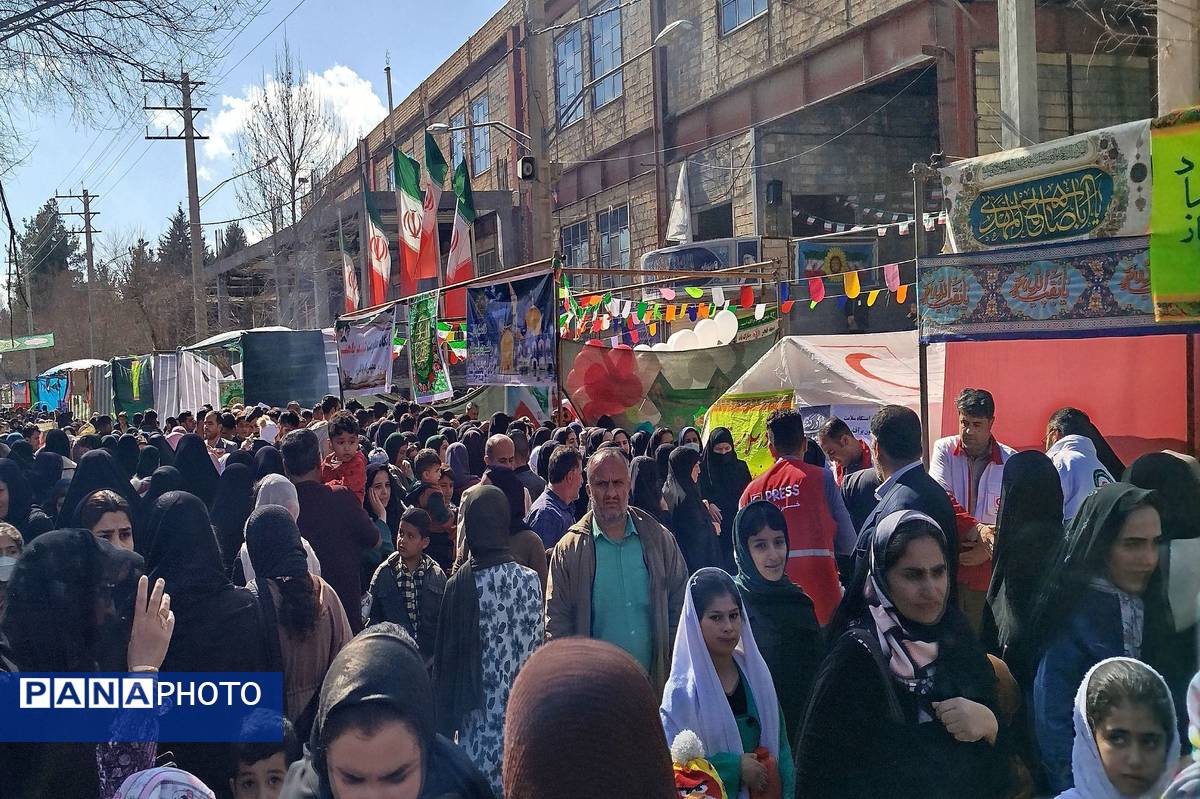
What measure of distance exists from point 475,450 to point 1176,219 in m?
5.00

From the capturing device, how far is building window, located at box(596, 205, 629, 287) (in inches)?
976

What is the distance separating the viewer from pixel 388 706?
218cm

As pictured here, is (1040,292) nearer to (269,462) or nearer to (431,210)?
(269,462)

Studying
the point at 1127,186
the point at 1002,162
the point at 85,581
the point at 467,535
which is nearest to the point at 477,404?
the point at 1002,162

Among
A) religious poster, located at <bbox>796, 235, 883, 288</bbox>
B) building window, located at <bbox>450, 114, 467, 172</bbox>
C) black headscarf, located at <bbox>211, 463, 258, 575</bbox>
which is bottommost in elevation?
black headscarf, located at <bbox>211, 463, 258, 575</bbox>

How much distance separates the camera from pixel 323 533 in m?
5.25

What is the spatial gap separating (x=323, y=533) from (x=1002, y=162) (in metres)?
5.25

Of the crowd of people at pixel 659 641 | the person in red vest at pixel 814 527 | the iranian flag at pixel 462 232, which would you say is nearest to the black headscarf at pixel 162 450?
the crowd of people at pixel 659 641

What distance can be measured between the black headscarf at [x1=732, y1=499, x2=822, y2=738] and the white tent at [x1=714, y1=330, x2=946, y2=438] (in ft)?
17.3

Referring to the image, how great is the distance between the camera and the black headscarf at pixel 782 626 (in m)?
3.73

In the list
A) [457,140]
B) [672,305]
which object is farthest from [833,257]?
[457,140]

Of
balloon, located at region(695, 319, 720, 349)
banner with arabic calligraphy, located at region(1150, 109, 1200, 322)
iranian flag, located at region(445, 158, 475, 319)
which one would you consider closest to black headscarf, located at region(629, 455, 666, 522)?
banner with arabic calligraphy, located at region(1150, 109, 1200, 322)

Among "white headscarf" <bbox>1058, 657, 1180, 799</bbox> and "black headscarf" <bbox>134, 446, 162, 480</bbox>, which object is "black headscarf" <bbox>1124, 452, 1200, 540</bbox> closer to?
"white headscarf" <bbox>1058, 657, 1180, 799</bbox>

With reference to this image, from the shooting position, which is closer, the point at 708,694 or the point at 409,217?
the point at 708,694
